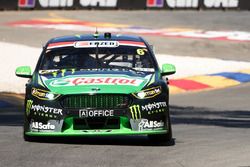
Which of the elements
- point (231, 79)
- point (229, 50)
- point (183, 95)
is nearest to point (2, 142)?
point (183, 95)

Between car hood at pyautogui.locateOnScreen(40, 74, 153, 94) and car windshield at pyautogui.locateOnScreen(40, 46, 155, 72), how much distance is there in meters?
0.57

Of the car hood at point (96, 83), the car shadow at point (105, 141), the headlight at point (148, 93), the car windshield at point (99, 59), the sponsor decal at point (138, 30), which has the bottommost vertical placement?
the sponsor decal at point (138, 30)

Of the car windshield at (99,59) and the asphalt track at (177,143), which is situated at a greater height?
the car windshield at (99,59)

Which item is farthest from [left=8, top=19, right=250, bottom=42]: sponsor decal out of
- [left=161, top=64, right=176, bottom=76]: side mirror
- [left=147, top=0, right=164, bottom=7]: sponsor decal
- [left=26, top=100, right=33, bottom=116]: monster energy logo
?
[left=26, top=100, right=33, bottom=116]: monster energy logo

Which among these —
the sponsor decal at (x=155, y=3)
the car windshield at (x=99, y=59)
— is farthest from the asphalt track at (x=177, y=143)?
the sponsor decal at (x=155, y=3)

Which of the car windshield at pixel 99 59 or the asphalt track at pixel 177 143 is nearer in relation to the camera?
the asphalt track at pixel 177 143

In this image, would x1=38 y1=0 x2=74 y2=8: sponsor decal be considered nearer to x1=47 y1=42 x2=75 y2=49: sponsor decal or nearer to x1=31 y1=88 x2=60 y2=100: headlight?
x1=47 y1=42 x2=75 y2=49: sponsor decal

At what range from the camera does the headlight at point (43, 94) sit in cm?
1085

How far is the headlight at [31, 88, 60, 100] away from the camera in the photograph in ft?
35.6

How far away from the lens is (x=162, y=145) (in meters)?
11.2

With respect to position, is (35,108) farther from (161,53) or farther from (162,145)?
(161,53)

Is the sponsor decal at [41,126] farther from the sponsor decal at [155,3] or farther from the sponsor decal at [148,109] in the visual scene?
the sponsor decal at [155,3]

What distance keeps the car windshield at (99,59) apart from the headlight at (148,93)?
2.80 ft

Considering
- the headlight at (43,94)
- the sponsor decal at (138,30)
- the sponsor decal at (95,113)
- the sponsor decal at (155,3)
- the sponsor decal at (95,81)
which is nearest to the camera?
the sponsor decal at (95,113)
